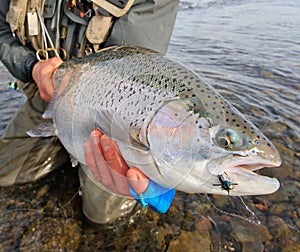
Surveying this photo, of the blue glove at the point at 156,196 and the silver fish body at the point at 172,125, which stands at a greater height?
the silver fish body at the point at 172,125

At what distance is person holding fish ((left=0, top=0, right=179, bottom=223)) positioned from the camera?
1.98 m

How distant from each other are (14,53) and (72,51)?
0.55 metres

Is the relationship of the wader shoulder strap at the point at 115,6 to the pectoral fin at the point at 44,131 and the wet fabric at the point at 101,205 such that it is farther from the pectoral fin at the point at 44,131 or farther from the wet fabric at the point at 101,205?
the wet fabric at the point at 101,205

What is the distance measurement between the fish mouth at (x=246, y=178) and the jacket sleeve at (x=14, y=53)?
6.63 feet

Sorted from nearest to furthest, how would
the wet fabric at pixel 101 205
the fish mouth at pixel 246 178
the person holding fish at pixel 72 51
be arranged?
the fish mouth at pixel 246 178
the person holding fish at pixel 72 51
the wet fabric at pixel 101 205

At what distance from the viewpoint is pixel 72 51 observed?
2.74 metres

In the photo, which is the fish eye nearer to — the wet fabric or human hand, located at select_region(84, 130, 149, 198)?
human hand, located at select_region(84, 130, 149, 198)

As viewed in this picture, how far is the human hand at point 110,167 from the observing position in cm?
164

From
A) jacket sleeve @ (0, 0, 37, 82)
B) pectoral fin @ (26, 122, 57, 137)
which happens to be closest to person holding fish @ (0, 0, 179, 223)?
jacket sleeve @ (0, 0, 37, 82)

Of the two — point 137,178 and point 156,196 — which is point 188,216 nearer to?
point 156,196

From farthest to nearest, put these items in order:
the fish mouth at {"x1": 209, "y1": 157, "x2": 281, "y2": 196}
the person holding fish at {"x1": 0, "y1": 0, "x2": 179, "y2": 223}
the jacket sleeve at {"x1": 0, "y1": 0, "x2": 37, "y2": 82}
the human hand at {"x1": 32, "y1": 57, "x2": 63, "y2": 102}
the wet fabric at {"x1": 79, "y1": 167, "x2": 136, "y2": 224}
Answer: the jacket sleeve at {"x1": 0, "y1": 0, "x2": 37, "y2": 82} → the wet fabric at {"x1": 79, "y1": 167, "x2": 136, "y2": 224} → the human hand at {"x1": 32, "y1": 57, "x2": 63, "y2": 102} → the person holding fish at {"x1": 0, "y1": 0, "x2": 179, "y2": 223} → the fish mouth at {"x1": 209, "y1": 157, "x2": 281, "y2": 196}

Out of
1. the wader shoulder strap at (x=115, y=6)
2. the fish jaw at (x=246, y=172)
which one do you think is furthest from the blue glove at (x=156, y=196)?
the wader shoulder strap at (x=115, y=6)

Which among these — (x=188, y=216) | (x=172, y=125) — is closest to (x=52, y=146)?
(x=188, y=216)

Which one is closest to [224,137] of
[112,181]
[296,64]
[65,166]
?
[112,181]
